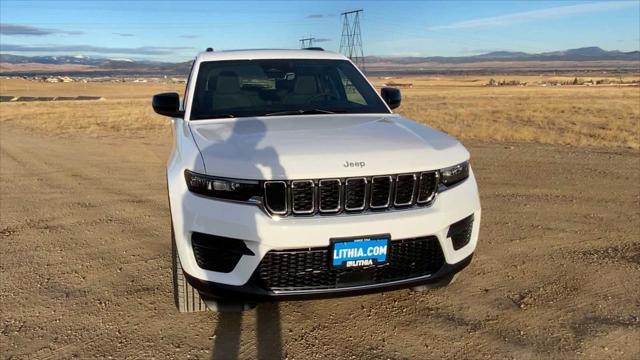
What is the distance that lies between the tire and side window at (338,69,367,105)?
2.13 metres

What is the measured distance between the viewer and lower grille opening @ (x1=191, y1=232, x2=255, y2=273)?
285 cm

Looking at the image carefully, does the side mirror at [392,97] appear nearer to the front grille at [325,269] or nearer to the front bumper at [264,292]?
the front grille at [325,269]

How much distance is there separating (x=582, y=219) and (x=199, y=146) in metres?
4.54

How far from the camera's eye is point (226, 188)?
9.53ft

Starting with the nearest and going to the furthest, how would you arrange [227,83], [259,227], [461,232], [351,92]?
[259,227]
[461,232]
[227,83]
[351,92]

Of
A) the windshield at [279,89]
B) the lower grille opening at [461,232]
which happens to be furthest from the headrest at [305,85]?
the lower grille opening at [461,232]

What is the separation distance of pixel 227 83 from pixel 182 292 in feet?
6.26

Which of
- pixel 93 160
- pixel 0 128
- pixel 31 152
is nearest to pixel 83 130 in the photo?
pixel 0 128

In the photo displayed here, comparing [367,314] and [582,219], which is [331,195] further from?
[582,219]

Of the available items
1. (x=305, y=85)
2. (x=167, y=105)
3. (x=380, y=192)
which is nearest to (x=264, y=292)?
(x=380, y=192)

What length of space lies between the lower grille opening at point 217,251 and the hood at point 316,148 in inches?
14.3

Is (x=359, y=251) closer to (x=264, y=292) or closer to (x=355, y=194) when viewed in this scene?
(x=355, y=194)

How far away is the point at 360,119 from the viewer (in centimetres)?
403

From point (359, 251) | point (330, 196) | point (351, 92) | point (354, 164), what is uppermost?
point (351, 92)
